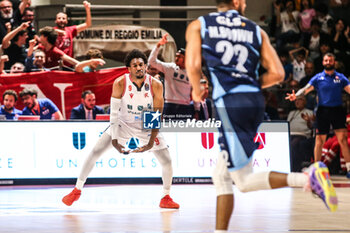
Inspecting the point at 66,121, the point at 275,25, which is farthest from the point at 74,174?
the point at 275,25

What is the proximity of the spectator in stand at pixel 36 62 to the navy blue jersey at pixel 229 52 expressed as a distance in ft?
30.1

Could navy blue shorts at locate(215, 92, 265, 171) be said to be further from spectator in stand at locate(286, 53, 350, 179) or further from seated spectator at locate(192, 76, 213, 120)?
spectator in stand at locate(286, 53, 350, 179)

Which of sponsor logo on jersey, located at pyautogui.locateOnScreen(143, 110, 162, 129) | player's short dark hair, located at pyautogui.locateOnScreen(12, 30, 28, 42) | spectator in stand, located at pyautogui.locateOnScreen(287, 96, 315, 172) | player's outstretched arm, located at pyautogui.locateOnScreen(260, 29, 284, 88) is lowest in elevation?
spectator in stand, located at pyautogui.locateOnScreen(287, 96, 315, 172)

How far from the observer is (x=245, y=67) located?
5891 mm

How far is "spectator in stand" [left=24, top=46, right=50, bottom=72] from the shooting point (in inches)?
575

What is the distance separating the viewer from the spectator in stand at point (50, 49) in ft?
47.6

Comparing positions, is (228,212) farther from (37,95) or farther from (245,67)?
(37,95)

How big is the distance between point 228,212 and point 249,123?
2.33 feet

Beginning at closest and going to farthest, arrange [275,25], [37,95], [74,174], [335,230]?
[335,230] < [74,174] < [37,95] < [275,25]

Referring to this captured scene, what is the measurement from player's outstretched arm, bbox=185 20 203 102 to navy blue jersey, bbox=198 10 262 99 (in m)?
0.06

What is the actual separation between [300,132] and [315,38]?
16.0 ft

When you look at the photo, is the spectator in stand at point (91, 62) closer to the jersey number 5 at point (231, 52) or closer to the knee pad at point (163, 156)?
the knee pad at point (163, 156)

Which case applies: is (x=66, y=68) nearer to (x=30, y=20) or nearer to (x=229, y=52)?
(x=30, y=20)

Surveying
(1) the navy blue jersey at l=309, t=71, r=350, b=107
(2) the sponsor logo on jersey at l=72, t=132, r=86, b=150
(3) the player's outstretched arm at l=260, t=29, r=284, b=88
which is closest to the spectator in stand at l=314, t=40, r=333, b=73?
(1) the navy blue jersey at l=309, t=71, r=350, b=107
